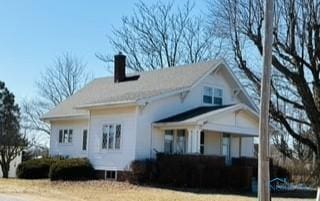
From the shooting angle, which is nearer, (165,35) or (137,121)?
(137,121)

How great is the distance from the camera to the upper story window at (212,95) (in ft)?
110

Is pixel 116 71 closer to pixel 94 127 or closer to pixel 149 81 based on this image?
pixel 149 81

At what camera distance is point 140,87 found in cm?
3425

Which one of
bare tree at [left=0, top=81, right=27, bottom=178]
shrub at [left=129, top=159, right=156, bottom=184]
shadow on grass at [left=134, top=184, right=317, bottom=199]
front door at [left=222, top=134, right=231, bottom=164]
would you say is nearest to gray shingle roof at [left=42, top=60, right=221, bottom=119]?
shrub at [left=129, top=159, right=156, bottom=184]

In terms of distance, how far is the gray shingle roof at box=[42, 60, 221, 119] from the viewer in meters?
31.9

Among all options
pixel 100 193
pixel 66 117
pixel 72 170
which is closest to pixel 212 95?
pixel 72 170

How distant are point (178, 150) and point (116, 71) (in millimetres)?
8779

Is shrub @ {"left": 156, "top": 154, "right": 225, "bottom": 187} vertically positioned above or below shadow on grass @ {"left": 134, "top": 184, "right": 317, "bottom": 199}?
above

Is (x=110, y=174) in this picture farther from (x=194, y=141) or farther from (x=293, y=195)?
(x=293, y=195)

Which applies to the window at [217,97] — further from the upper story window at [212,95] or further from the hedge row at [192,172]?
the hedge row at [192,172]

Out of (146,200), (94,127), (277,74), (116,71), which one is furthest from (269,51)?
(116,71)

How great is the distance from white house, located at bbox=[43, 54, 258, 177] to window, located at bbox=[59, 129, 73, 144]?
208mm

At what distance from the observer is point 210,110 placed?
3097 centimetres

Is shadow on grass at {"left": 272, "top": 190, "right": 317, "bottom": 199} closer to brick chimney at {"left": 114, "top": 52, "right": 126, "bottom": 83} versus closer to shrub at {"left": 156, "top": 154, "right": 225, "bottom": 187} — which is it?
shrub at {"left": 156, "top": 154, "right": 225, "bottom": 187}
